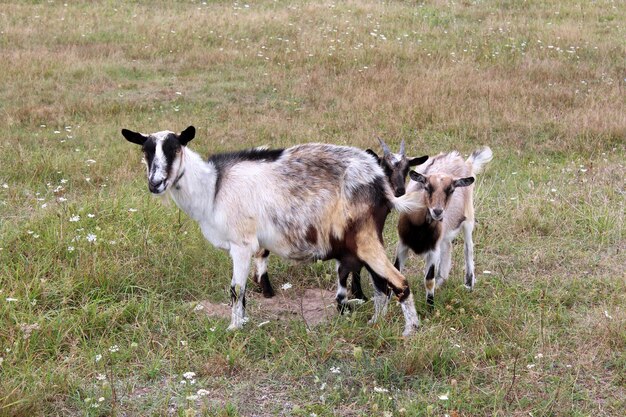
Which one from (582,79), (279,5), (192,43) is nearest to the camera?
(582,79)

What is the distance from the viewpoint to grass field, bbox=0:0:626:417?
17.6 ft

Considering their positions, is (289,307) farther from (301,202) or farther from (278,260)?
(301,202)

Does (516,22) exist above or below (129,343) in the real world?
above

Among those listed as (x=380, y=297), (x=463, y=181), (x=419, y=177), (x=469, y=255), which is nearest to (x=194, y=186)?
(x=380, y=297)

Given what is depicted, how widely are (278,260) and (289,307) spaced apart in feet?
2.61

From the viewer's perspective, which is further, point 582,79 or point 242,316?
point 582,79

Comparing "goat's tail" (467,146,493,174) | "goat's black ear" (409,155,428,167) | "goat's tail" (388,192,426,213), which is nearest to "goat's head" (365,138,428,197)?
"goat's black ear" (409,155,428,167)

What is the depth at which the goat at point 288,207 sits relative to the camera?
6027 millimetres

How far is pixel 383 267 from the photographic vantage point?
6.01 metres

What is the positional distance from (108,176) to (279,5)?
10199 millimetres

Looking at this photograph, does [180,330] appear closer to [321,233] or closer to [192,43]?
[321,233]

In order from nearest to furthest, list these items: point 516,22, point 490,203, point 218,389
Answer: point 218,389, point 490,203, point 516,22

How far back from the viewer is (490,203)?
28.9 feet

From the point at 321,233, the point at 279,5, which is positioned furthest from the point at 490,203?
the point at 279,5
